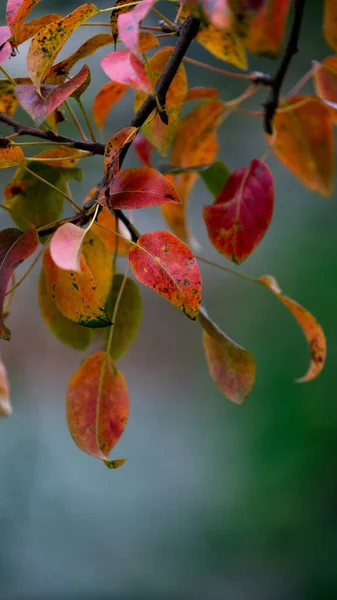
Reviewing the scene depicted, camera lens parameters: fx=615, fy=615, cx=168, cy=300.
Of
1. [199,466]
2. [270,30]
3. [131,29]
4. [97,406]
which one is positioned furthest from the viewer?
[199,466]

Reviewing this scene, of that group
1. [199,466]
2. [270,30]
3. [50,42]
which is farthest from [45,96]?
[199,466]

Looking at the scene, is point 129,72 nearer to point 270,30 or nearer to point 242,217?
point 242,217

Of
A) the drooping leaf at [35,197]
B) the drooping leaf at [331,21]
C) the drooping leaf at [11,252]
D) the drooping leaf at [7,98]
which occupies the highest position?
the drooping leaf at [331,21]

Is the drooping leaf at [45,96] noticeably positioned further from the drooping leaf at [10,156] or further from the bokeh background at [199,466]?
the bokeh background at [199,466]

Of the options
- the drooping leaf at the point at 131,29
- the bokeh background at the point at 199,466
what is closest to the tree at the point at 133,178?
the drooping leaf at the point at 131,29

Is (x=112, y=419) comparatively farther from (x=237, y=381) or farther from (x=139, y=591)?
(x=139, y=591)

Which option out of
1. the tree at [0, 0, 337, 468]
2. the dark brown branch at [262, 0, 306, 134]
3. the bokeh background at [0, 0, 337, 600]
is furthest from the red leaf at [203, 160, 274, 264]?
the bokeh background at [0, 0, 337, 600]

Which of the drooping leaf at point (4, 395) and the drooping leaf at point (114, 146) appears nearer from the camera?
the drooping leaf at point (114, 146)

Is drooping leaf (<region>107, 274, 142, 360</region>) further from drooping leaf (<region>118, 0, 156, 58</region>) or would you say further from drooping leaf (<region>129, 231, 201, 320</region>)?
drooping leaf (<region>118, 0, 156, 58</region>)
